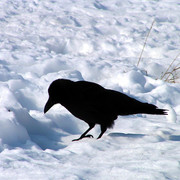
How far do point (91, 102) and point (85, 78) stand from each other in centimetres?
226

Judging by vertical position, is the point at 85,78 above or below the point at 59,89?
below

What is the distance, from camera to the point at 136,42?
774 cm

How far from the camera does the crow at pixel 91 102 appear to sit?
347cm

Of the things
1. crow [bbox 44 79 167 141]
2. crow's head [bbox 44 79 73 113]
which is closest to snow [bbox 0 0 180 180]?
crow [bbox 44 79 167 141]

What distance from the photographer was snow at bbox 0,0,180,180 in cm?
250

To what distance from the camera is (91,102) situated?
353 cm

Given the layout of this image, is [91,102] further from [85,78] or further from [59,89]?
[85,78]

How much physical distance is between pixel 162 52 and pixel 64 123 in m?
4.02

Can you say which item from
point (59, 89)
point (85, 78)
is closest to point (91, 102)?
point (59, 89)

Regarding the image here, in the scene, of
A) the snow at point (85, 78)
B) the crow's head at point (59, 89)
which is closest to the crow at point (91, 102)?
the crow's head at point (59, 89)

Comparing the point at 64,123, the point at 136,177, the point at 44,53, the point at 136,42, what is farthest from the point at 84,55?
the point at 136,177

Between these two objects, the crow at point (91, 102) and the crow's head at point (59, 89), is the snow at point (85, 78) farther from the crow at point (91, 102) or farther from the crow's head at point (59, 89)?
the crow's head at point (59, 89)

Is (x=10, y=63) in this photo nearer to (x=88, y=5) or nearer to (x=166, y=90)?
(x=166, y=90)

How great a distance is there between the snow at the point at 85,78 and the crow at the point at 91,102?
0.24 m
